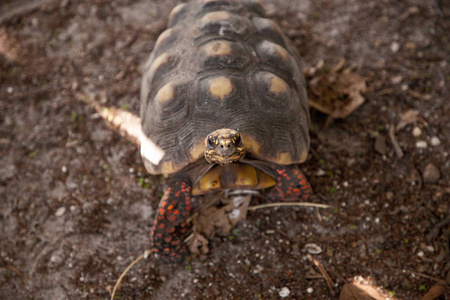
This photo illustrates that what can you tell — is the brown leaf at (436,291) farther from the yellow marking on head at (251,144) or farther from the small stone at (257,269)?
the yellow marking on head at (251,144)

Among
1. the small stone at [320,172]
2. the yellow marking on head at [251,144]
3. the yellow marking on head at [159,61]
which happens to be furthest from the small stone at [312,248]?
the yellow marking on head at [159,61]

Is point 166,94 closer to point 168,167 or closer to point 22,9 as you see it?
point 168,167

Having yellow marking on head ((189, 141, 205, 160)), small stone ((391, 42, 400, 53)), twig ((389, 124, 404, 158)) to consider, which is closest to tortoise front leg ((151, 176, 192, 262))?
yellow marking on head ((189, 141, 205, 160))

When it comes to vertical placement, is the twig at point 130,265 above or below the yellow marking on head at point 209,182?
below

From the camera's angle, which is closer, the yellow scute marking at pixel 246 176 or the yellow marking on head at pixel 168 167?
the yellow marking on head at pixel 168 167

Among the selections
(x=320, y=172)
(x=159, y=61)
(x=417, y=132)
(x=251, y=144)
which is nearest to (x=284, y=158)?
(x=251, y=144)

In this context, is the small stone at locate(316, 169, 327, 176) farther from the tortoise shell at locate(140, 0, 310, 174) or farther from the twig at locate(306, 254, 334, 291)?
the twig at locate(306, 254, 334, 291)

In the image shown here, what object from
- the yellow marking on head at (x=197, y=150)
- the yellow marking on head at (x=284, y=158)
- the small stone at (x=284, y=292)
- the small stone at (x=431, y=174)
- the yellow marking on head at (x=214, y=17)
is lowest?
the small stone at (x=284, y=292)

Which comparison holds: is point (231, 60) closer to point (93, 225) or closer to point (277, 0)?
point (93, 225)
